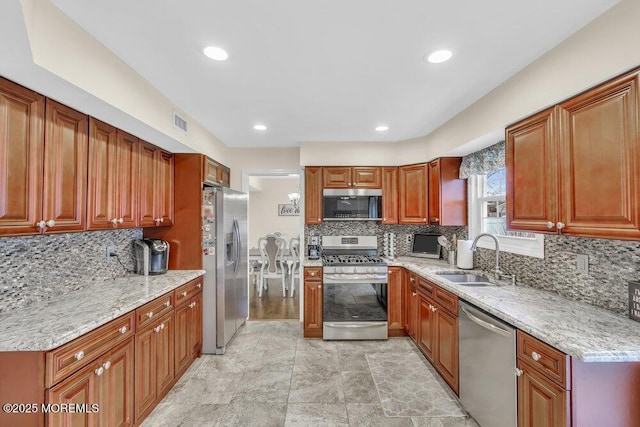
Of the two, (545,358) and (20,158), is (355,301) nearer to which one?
(545,358)

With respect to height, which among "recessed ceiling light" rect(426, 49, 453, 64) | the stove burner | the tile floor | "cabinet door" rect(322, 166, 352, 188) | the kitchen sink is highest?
"recessed ceiling light" rect(426, 49, 453, 64)

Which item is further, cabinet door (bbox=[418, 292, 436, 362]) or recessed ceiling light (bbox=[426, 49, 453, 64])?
cabinet door (bbox=[418, 292, 436, 362])

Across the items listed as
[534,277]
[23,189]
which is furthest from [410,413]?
[23,189]

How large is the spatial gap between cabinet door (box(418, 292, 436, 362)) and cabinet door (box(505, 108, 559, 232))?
1.14 meters

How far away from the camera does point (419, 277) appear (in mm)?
2996

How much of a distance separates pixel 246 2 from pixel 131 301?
1.93m

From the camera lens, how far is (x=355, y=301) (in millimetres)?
3365

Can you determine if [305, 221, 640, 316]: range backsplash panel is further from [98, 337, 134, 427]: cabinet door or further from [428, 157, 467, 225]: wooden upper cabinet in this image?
[98, 337, 134, 427]: cabinet door

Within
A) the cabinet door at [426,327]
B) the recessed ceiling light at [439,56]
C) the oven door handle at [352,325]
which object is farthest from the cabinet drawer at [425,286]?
the recessed ceiling light at [439,56]

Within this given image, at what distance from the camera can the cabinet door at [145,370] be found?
194cm

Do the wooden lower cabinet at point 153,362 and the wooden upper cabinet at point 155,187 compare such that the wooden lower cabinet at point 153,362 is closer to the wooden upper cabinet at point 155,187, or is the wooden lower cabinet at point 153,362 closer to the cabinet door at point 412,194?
the wooden upper cabinet at point 155,187

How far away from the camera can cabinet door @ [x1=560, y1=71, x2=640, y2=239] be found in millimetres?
1293

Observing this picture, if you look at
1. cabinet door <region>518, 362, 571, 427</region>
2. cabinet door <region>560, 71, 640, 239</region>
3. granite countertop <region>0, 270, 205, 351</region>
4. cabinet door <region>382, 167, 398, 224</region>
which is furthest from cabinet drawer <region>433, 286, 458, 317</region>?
granite countertop <region>0, 270, 205, 351</region>

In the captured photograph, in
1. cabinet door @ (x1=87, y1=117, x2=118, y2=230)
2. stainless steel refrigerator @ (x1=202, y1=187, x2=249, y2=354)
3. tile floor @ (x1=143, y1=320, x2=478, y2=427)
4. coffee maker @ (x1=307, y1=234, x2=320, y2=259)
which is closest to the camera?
cabinet door @ (x1=87, y1=117, x2=118, y2=230)
